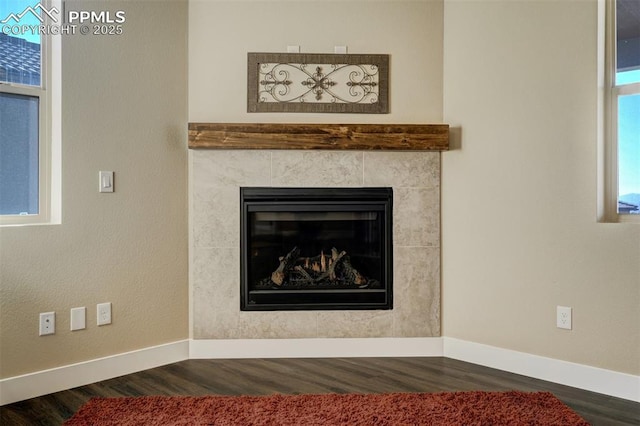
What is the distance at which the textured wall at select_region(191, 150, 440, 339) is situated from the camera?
10.7 feet

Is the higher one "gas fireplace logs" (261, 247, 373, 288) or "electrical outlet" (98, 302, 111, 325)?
"gas fireplace logs" (261, 247, 373, 288)

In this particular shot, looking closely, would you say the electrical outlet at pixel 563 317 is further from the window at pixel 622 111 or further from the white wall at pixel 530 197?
the window at pixel 622 111

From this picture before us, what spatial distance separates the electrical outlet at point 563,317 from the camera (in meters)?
2.82

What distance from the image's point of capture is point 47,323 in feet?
8.80

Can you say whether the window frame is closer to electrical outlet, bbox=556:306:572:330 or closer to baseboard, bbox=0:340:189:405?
electrical outlet, bbox=556:306:572:330

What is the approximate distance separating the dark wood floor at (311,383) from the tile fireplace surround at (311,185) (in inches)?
8.4

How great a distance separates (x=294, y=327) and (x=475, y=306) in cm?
118

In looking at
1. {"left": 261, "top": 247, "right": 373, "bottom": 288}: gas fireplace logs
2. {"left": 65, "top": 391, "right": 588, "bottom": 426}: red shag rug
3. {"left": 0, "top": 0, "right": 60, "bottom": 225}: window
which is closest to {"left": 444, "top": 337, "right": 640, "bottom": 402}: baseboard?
{"left": 65, "top": 391, "right": 588, "bottom": 426}: red shag rug

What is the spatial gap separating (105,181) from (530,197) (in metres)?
2.49

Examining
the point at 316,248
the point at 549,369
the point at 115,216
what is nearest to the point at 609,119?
the point at 549,369

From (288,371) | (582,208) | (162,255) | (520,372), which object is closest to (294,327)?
(288,371)

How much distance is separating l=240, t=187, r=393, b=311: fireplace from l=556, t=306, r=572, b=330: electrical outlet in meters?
1.01

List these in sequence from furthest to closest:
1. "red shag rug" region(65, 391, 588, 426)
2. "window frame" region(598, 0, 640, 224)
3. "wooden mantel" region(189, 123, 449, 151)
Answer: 1. "wooden mantel" region(189, 123, 449, 151)
2. "window frame" region(598, 0, 640, 224)
3. "red shag rug" region(65, 391, 588, 426)

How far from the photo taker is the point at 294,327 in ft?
10.9
